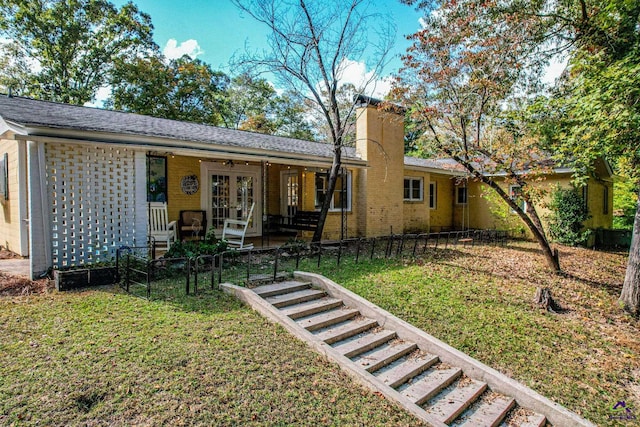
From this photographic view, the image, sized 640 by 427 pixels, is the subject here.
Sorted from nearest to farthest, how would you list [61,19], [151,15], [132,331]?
[132,331], [61,19], [151,15]

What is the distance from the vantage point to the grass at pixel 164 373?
304 centimetres

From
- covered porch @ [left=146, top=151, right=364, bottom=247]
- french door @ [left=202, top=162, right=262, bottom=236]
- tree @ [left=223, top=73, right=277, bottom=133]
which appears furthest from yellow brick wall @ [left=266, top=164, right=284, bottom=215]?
tree @ [left=223, top=73, right=277, bottom=133]

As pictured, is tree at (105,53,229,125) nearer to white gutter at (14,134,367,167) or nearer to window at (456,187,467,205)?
white gutter at (14,134,367,167)

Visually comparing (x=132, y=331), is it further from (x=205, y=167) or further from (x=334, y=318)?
(x=205, y=167)

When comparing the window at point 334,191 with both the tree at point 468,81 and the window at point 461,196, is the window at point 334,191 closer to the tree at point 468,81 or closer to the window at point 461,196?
the tree at point 468,81

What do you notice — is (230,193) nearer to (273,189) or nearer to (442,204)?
(273,189)

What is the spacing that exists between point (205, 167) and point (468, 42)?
8434 millimetres

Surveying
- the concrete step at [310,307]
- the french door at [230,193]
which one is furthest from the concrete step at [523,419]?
the french door at [230,193]

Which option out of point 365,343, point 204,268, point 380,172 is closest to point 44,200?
point 204,268

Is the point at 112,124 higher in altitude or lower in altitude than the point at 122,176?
higher

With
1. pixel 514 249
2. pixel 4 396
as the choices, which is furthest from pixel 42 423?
pixel 514 249

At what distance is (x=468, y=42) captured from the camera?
30.9ft

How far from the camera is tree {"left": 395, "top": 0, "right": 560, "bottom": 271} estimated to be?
9.10 metres

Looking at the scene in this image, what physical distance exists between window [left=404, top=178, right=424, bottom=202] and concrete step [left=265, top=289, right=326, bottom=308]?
10114 millimetres
